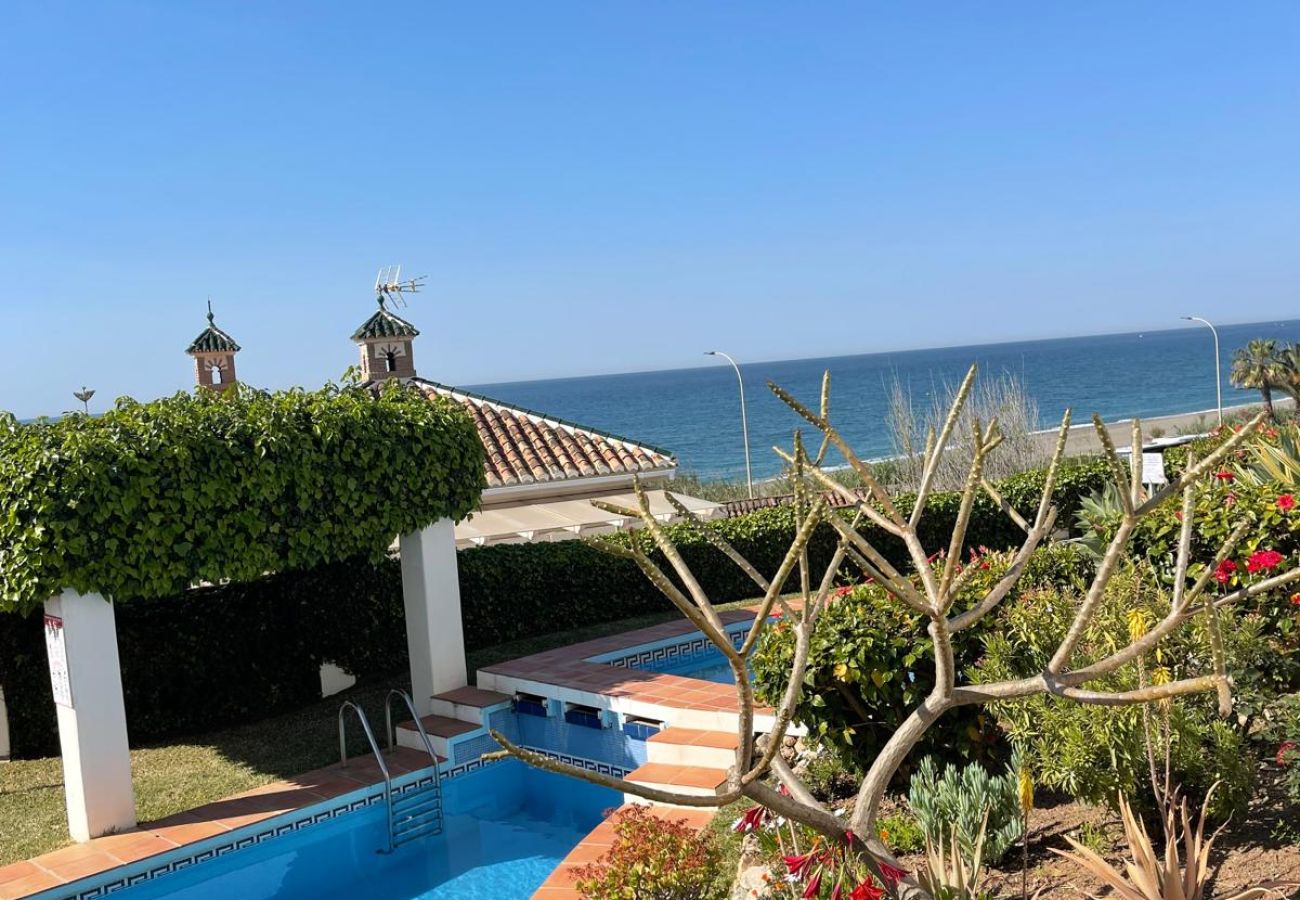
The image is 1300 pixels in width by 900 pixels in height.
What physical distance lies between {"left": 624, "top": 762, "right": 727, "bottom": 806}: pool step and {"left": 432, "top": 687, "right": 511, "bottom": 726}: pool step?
236cm

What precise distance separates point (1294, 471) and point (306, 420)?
368 inches

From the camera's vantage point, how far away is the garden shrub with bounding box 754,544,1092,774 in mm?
6723

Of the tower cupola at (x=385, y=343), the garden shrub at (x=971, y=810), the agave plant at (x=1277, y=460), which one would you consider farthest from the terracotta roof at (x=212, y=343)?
the garden shrub at (x=971, y=810)

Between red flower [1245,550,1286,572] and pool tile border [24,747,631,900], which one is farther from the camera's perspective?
pool tile border [24,747,631,900]

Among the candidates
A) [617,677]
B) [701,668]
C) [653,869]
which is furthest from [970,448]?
[653,869]

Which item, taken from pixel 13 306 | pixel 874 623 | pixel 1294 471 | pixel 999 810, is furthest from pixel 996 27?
pixel 13 306

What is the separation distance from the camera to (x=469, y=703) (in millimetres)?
11602

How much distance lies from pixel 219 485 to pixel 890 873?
816cm

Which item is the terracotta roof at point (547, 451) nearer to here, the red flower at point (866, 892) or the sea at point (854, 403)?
the red flower at point (866, 892)

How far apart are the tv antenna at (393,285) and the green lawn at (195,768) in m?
7.72

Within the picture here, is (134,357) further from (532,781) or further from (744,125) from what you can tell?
(532,781)

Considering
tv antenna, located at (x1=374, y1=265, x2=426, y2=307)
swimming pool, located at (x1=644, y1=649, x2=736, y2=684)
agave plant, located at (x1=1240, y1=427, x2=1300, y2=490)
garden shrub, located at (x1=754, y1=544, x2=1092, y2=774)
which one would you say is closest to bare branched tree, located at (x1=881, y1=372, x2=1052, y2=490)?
swimming pool, located at (x1=644, y1=649, x2=736, y2=684)

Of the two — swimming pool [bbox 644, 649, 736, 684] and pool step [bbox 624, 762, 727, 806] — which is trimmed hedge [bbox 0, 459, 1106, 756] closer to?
swimming pool [bbox 644, 649, 736, 684]

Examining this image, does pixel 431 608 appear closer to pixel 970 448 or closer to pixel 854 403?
pixel 970 448
